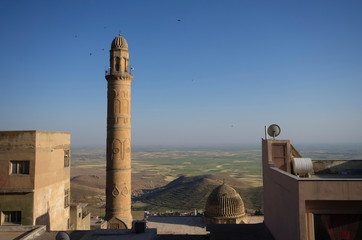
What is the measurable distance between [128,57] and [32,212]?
14.5 m

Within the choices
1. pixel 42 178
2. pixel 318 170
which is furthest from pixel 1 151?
pixel 318 170

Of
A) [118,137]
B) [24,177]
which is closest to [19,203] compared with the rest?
[24,177]

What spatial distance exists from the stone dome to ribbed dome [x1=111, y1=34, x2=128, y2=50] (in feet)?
54.5

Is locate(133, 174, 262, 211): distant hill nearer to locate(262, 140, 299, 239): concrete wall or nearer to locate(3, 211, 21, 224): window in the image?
locate(3, 211, 21, 224): window

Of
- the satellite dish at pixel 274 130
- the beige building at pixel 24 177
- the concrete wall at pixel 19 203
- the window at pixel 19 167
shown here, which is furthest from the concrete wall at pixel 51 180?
the satellite dish at pixel 274 130

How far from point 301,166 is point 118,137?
14.9 metres

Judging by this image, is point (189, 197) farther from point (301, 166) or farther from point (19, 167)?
point (301, 166)

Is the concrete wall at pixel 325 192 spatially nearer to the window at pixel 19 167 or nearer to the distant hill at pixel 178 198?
the window at pixel 19 167

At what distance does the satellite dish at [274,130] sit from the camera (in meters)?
13.4

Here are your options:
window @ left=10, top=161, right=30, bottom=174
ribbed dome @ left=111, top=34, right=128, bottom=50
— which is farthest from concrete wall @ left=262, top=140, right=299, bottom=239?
ribbed dome @ left=111, top=34, right=128, bottom=50

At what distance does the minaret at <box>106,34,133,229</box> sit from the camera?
73.3ft

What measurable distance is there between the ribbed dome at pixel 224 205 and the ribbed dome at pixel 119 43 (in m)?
16.6

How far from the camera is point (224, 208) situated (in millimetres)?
26312

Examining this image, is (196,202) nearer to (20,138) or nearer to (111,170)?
(111,170)
